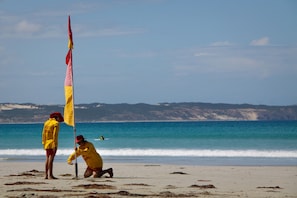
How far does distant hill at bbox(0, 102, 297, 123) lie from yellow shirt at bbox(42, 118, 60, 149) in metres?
125

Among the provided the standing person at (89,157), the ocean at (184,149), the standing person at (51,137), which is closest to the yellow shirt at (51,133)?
the standing person at (51,137)

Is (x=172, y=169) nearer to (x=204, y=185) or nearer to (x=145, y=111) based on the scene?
(x=204, y=185)

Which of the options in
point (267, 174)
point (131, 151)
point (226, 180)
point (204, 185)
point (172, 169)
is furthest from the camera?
point (131, 151)

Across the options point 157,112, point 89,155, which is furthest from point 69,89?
point 157,112

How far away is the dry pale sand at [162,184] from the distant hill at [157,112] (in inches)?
4871

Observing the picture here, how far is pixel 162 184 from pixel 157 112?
138614 mm

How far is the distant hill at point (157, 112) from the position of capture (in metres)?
146

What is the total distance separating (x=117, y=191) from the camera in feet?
43.2

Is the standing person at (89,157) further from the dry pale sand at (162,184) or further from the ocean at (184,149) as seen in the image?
the ocean at (184,149)

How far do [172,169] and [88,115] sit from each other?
4947 inches

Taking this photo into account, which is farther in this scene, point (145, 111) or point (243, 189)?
point (145, 111)

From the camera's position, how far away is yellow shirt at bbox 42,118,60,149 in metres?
15.6

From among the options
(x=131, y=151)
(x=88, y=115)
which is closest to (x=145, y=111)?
(x=88, y=115)

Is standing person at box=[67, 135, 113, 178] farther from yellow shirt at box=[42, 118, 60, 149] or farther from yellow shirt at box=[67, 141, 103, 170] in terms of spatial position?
yellow shirt at box=[42, 118, 60, 149]
